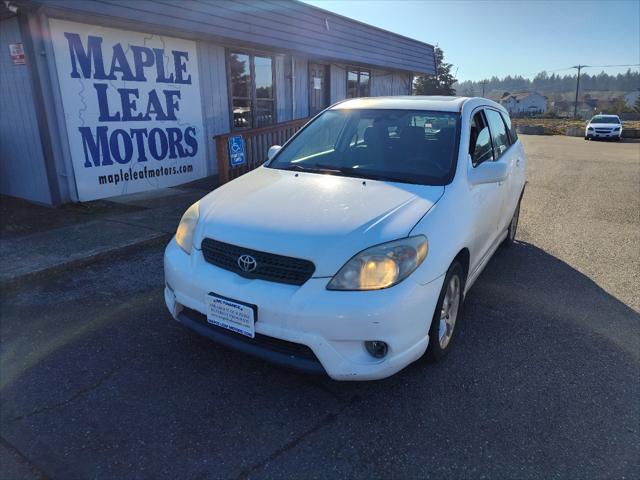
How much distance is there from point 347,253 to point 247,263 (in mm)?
580

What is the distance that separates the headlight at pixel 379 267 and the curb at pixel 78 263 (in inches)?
131

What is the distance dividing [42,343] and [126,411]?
1.17 metres

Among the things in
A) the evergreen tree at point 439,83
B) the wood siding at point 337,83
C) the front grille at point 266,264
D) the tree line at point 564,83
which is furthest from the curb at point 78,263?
the tree line at point 564,83

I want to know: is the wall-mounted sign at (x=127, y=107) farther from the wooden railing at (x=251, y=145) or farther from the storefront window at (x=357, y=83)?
the storefront window at (x=357, y=83)

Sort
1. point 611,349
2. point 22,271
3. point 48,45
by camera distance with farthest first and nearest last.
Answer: point 48,45
point 22,271
point 611,349

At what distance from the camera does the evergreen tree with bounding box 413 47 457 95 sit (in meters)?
58.2

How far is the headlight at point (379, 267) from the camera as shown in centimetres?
245

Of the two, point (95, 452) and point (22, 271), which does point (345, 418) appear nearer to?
point (95, 452)

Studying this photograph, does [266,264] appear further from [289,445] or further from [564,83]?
[564,83]

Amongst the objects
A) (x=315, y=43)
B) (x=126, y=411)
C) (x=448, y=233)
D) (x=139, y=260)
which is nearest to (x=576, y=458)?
(x=448, y=233)

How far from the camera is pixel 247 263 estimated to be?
2.63m

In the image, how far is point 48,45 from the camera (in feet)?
20.8

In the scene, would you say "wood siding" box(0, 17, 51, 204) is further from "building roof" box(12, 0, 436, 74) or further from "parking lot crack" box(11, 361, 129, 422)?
"parking lot crack" box(11, 361, 129, 422)

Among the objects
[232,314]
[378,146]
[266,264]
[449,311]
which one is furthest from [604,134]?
[232,314]
